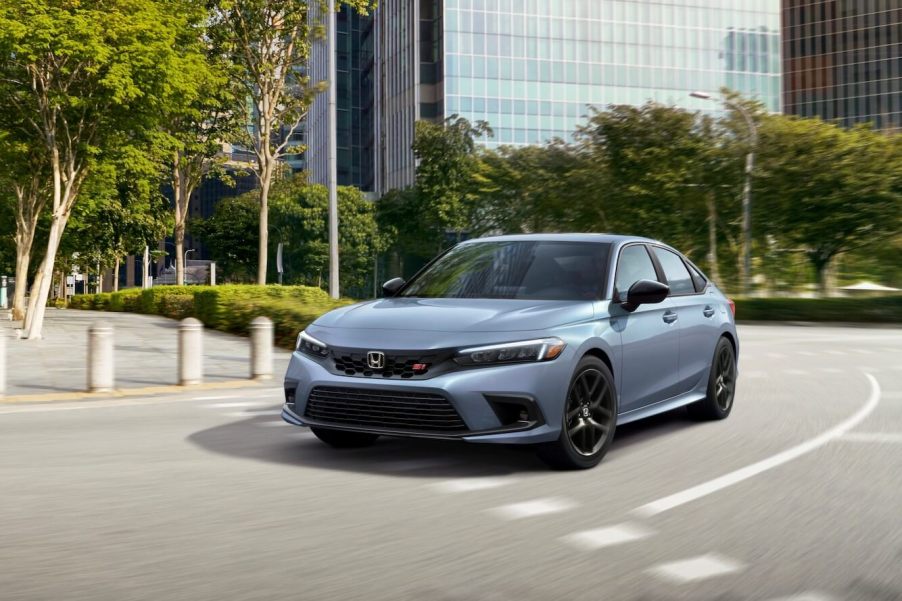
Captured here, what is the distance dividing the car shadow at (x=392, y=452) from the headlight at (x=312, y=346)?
706 millimetres

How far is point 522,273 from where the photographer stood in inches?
287

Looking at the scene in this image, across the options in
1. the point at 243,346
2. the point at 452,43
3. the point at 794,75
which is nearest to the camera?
the point at 243,346

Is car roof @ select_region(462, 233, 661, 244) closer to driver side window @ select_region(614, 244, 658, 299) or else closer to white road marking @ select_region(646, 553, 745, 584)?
driver side window @ select_region(614, 244, 658, 299)

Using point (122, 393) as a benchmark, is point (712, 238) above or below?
above

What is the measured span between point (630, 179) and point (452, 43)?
4248cm

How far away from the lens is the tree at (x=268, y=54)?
103ft

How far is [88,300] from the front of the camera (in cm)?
5803

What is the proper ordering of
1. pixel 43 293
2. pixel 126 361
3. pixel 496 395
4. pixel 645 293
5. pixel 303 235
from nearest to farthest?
pixel 496 395, pixel 645 293, pixel 126 361, pixel 43 293, pixel 303 235

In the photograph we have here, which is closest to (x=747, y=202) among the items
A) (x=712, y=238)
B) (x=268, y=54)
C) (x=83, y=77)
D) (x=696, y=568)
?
(x=712, y=238)

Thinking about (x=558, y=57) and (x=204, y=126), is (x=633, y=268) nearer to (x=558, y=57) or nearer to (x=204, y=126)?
(x=204, y=126)

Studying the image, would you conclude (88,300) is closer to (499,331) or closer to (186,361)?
(186,361)

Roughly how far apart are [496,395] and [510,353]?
0.26 meters

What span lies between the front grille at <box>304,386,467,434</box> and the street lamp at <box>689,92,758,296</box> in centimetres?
3132

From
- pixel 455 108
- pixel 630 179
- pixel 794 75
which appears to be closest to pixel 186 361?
pixel 630 179
